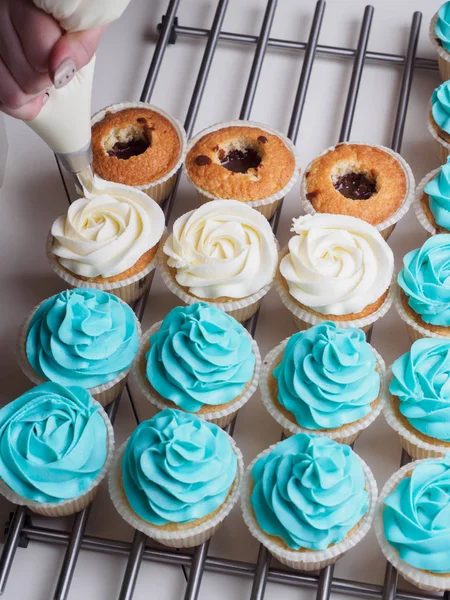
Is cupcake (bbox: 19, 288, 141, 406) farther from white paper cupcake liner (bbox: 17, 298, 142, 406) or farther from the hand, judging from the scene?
the hand

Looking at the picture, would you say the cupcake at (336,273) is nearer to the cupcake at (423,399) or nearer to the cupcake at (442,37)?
the cupcake at (423,399)

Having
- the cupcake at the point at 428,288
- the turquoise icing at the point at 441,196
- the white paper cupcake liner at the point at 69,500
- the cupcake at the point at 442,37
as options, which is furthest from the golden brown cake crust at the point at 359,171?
the white paper cupcake liner at the point at 69,500

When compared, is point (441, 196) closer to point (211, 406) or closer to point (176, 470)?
point (211, 406)

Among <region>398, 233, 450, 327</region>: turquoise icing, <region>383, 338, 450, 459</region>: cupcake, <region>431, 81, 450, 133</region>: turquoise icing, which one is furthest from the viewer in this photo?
<region>431, 81, 450, 133</region>: turquoise icing

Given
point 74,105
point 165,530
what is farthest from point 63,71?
point 165,530

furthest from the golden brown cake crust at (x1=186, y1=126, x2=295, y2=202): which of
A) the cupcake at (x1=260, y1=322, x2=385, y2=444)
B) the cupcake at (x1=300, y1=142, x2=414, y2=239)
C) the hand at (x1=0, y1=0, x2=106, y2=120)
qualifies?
the hand at (x1=0, y1=0, x2=106, y2=120)

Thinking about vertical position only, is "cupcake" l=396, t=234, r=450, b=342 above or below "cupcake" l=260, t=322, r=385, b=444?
above

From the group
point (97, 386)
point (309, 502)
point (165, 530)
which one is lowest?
point (165, 530)
